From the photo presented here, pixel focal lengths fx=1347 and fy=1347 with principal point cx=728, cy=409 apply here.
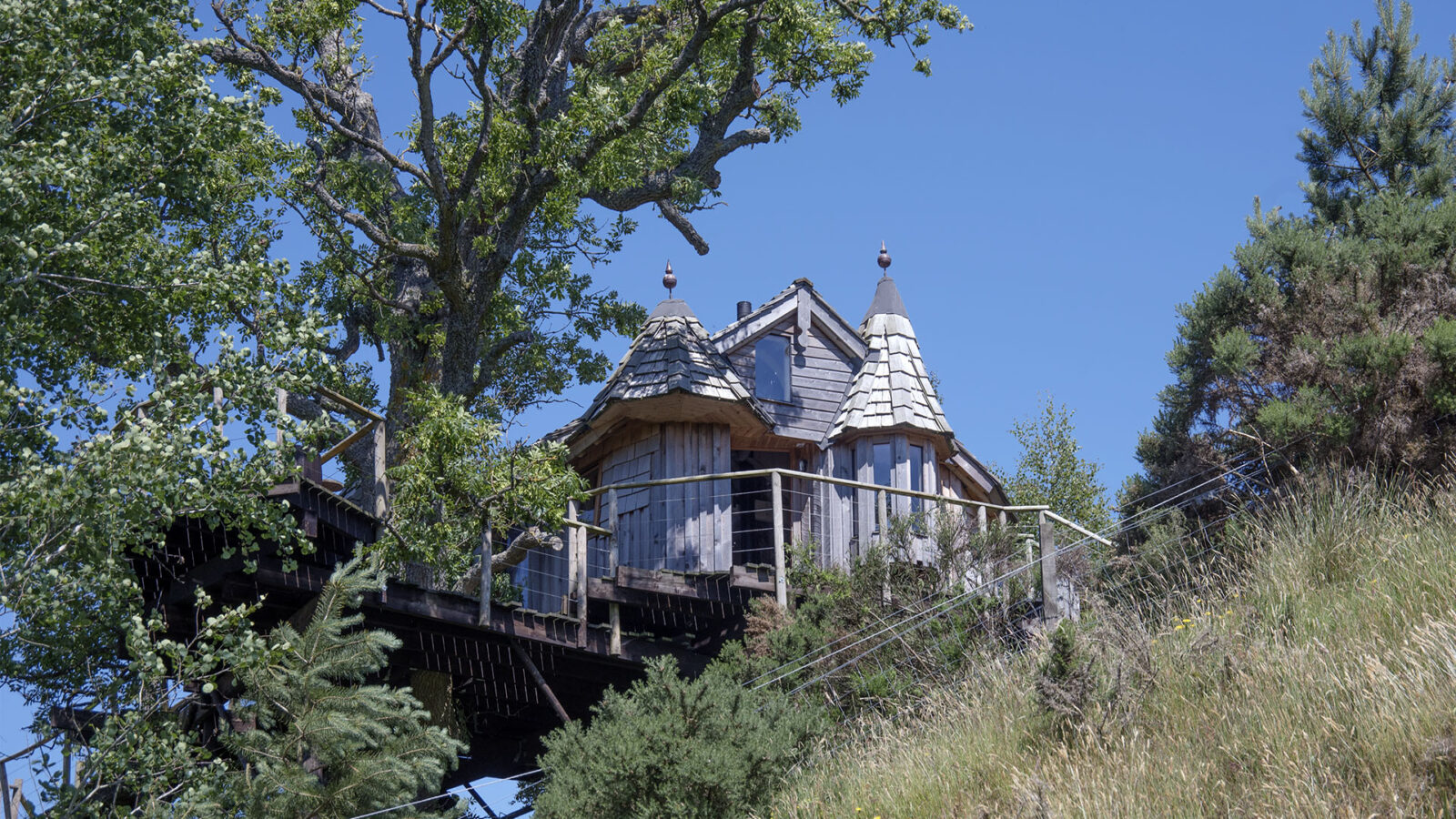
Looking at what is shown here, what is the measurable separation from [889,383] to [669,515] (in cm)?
366

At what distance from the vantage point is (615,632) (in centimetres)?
1305

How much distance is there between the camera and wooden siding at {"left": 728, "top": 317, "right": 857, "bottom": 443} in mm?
17891

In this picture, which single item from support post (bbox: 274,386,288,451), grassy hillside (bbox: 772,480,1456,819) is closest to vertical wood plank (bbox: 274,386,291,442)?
support post (bbox: 274,386,288,451)

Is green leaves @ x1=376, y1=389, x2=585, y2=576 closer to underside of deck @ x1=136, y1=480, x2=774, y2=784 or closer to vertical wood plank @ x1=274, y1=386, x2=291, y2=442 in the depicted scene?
underside of deck @ x1=136, y1=480, x2=774, y2=784

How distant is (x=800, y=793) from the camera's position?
29.7ft

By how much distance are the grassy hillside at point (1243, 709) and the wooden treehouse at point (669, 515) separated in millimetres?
1593

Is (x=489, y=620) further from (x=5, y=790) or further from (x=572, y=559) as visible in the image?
(x=5, y=790)

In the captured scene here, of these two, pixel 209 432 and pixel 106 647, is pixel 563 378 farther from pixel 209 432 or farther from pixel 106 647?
pixel 209 432

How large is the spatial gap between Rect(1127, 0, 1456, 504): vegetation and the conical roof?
3.06 meters

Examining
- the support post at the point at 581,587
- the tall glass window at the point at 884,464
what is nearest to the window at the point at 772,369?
the tall glass window at the point at 884,464

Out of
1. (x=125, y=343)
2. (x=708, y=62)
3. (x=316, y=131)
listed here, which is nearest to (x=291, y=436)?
(x=125, y=343)

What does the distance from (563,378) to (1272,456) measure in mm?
10616

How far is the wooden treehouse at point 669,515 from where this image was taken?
1182 cm

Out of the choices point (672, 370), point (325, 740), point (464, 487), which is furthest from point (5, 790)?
point (672, 370)
